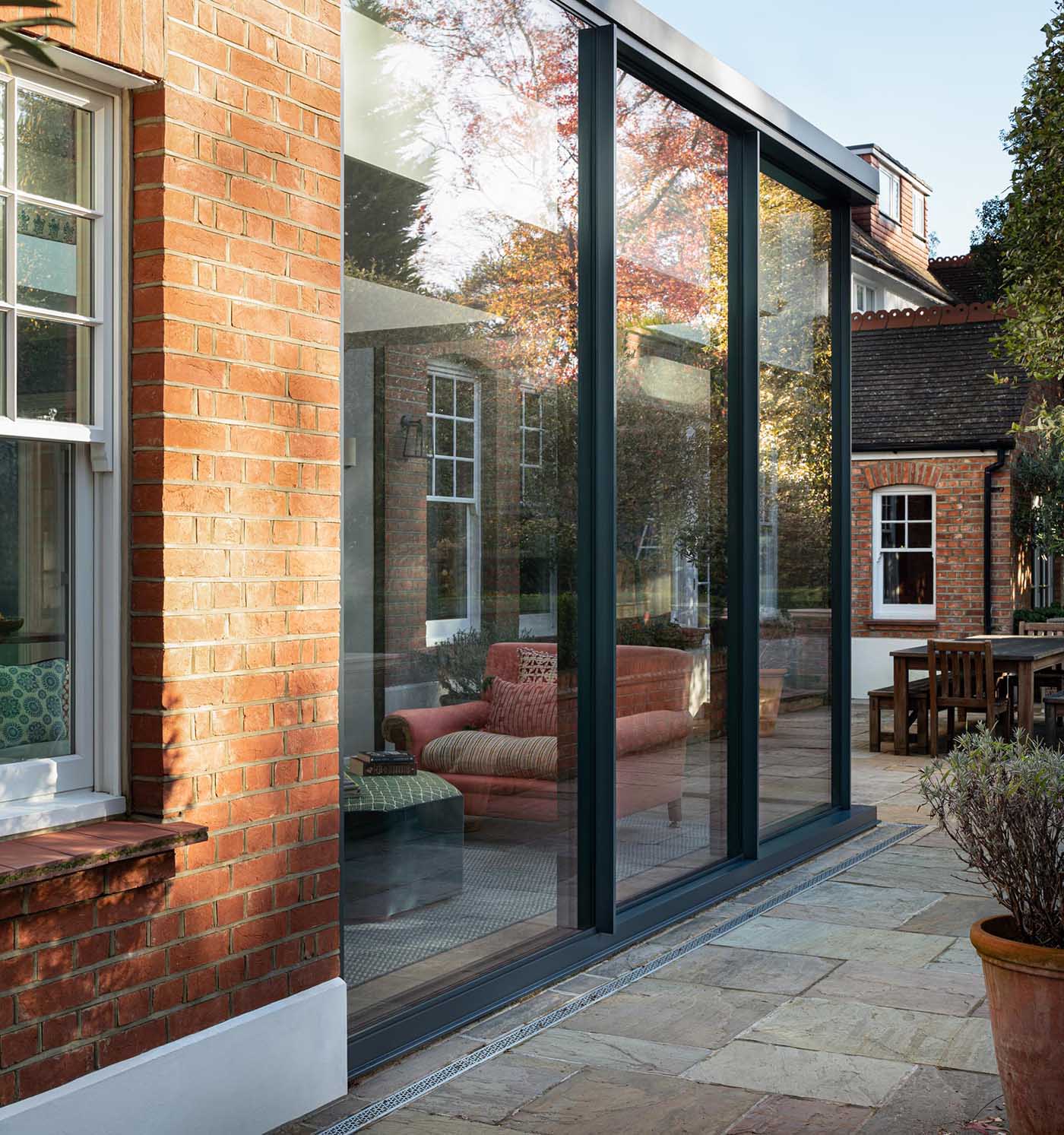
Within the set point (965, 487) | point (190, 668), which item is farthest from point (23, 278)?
point (965, 487)

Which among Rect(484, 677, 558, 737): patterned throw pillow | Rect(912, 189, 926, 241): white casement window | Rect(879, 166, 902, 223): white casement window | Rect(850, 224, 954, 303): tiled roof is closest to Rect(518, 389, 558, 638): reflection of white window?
Rect(484, 677, 558, 737): patterned throw pillow

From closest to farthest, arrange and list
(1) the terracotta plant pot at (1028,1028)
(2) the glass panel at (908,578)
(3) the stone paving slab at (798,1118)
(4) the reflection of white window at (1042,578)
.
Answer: (1) the terracotta plant pot at (1028,1028) < (3) the stone paving slab at (798,1118) < (2) the glass panel at (908,578) < (4) the reflection of white window at (1042,578)

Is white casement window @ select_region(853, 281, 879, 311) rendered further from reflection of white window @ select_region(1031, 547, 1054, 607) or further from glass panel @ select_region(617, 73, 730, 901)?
glass panel @ select_region(617, 73, 730, 901)

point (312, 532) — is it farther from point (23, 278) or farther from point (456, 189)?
point (456, 189)

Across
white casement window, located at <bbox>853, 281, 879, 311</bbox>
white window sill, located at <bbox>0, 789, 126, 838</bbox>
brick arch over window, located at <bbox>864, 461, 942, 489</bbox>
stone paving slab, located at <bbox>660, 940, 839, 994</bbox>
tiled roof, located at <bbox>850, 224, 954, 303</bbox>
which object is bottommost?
stone paving slab, located at <bbox>660, 940, 839, 994</bbox>

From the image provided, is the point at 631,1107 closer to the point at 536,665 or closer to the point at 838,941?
the point at 536,665

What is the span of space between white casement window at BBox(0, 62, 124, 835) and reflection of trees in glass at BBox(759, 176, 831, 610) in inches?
168

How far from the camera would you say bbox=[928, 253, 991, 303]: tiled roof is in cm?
2592

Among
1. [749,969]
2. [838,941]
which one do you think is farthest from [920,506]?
[749,969]

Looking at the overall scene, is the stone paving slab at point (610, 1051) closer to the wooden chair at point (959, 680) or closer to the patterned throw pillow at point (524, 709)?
the patterned throw pillow at point (524, 709)

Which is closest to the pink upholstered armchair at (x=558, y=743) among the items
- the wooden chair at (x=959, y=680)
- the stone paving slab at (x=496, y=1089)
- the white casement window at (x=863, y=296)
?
the stone paving slab at (x=496, y=1089)

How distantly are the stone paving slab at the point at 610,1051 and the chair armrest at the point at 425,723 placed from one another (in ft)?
3.29

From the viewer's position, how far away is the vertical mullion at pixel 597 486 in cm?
516

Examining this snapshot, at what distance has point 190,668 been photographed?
3248 millimetres
